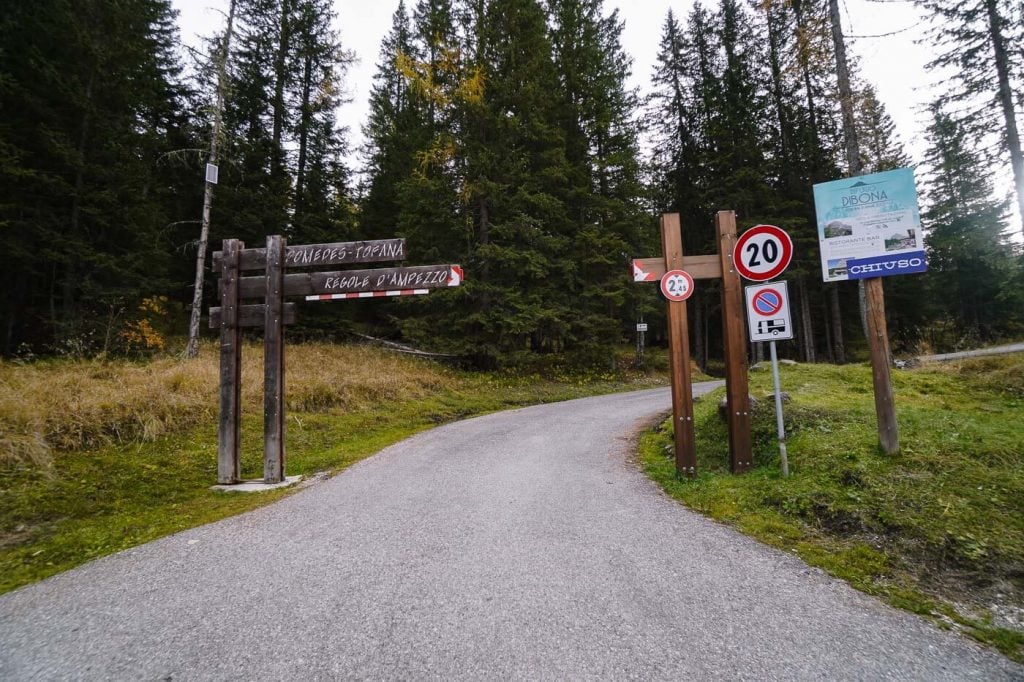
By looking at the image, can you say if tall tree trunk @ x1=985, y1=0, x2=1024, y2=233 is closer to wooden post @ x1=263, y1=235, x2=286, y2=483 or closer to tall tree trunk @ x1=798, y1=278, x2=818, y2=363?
tall tree trunk @ x1=798, y1=278, x2=818, y2=363

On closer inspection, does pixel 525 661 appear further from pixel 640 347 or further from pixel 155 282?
pixel 640 347

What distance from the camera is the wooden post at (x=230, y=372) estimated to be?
580 centimetres

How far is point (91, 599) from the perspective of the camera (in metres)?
2.77

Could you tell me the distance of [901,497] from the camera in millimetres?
3693

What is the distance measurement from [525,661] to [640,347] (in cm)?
1987

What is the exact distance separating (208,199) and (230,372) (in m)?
9.66

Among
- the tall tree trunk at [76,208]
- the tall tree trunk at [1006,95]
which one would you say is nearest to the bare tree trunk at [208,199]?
the tall tree trunk at [76,208]

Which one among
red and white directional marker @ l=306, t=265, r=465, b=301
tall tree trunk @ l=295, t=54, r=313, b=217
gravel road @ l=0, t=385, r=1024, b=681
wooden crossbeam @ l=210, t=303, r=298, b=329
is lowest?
gravel road @ l=0, t=385, r=1024, b=681

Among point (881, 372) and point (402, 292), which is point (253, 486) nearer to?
point (402, 292)

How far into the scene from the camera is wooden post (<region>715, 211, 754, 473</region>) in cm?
528

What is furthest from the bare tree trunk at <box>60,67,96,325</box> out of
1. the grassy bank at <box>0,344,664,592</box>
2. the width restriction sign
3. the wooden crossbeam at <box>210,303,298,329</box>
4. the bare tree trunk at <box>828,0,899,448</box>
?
the bare tree trunk at <box>828,0,899,448</box>

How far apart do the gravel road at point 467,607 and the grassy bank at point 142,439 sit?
0.82 m

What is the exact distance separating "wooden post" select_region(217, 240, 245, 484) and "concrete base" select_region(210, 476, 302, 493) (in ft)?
0.44

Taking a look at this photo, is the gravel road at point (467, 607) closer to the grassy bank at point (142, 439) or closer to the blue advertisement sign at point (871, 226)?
the grassy bank at point (142, 439)
